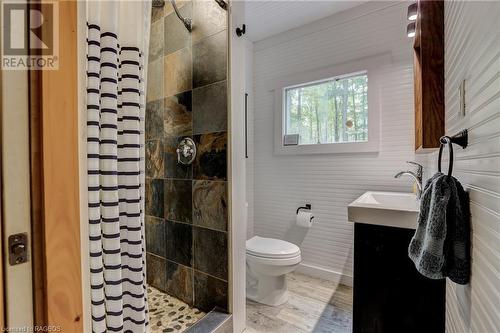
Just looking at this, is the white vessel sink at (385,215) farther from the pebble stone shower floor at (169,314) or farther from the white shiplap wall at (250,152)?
the white shiplap wall at (250,152)

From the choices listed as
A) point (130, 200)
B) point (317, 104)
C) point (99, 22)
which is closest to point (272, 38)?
point (317, 104)

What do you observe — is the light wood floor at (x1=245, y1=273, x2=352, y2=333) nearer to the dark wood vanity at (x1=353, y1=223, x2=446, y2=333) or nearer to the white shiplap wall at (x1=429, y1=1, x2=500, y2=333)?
the dark wood vanity at (x1=353, y1=223, x2=446, y2=333)

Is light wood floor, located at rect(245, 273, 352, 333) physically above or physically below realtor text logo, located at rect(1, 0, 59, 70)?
below

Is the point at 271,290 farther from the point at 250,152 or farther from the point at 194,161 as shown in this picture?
the point at 250,152

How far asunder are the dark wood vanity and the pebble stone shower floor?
3.13 feet

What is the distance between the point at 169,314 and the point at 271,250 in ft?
2.67

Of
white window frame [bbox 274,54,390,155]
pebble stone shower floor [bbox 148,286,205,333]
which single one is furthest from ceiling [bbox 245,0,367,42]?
pebble stone shower floor [bbox 148,286,205,333]

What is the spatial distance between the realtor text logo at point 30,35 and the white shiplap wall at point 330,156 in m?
2.18

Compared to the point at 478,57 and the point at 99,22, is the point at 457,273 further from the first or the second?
the point at 99,22

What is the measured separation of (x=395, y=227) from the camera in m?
1.28

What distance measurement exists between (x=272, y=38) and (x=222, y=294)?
251cm

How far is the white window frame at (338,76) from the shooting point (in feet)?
6.96

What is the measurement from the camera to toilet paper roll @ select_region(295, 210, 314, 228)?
2.34 metres

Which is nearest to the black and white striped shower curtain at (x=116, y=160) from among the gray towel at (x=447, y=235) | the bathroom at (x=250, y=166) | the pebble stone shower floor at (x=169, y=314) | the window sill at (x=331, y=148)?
the bathroom at (x=250, y=166)
